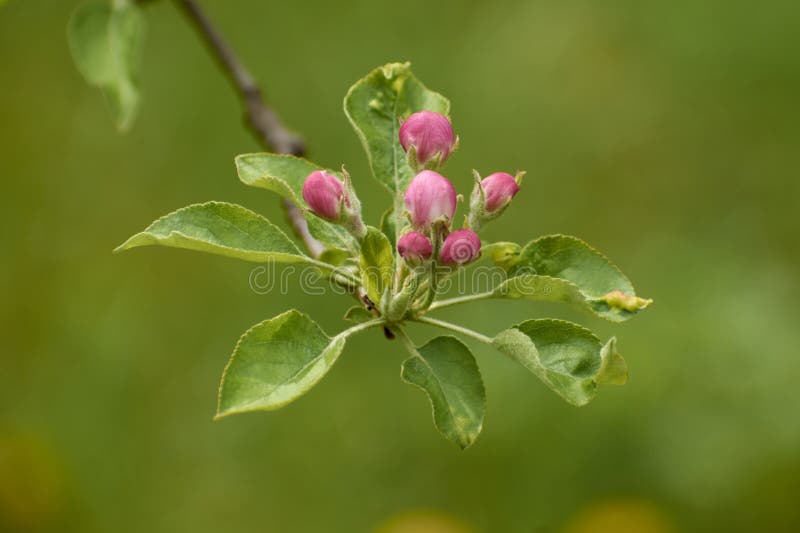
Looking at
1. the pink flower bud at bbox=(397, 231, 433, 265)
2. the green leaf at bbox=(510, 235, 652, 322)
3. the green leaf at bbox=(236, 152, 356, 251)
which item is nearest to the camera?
the pink flower bud at bbox=(397, 231, 433, 265)

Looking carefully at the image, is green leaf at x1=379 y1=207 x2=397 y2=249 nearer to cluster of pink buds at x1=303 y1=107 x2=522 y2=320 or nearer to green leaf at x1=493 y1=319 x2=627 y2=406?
cluster of pink buds at x1=303 y1=107 x2=522 y2=320

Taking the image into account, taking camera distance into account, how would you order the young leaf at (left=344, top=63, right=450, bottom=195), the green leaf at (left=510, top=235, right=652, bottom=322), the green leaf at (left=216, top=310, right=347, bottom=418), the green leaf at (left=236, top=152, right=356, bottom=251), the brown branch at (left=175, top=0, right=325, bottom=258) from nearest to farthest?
the green leaf at (left=216, top=310, right=347, bottom=418) < the green leaf at (left=510, top=235, right=652, bottom=322) < the green leaf at (left=236, top=152, right=356, bottom=251) < the young leaf at (left=344, top=63, right=450, bottom=195) < the brown branch at (left=175, top=0, right=325, bottom=258)

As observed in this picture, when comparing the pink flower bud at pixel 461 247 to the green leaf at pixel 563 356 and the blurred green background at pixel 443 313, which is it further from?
the blurred green background at pixel 443 313

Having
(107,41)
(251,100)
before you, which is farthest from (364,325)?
(107,41)

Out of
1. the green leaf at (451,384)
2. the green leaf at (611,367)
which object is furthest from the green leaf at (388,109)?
the green leaf at (611,367)

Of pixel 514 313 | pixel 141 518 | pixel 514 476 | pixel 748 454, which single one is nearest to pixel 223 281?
pixel 141 518

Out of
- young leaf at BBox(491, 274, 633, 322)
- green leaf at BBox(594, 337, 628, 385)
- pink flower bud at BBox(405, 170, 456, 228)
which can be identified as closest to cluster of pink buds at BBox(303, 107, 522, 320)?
pink flower bud at BBox(405, 170, 456, 228)

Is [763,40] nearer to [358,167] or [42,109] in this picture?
[358,167]
